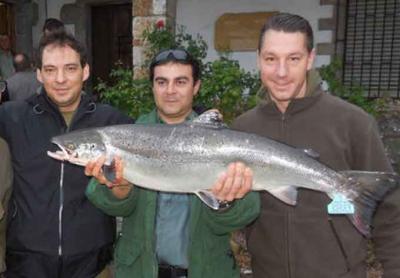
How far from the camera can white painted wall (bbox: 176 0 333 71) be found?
28.6ft

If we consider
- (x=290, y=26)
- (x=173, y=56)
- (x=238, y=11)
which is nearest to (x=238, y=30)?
(x=238, y=11)

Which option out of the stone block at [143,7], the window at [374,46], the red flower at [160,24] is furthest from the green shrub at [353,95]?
the stone block at [143,7]

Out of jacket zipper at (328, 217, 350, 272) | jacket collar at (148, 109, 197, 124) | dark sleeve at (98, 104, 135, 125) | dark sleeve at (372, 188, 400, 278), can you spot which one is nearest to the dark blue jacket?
dark sleeve at (98, 104, 135, 125)

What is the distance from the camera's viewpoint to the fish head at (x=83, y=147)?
2.88 metres

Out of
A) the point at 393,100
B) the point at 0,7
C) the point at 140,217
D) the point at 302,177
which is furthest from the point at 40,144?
the point at 0,7

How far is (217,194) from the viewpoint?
2.83 metres

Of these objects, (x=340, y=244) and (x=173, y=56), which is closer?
(x=340, y=244)

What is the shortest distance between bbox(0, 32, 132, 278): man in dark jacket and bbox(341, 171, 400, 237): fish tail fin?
1635mm

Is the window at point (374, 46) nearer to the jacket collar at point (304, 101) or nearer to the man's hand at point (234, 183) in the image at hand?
the jacket collar at point (304, 101)

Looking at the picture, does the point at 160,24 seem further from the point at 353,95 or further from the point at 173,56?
the point at 173,56

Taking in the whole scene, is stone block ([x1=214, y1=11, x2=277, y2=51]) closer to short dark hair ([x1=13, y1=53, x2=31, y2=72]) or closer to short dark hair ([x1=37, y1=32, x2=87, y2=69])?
short dark hair ([x1=13, y1=53, x2=31, y2=72])

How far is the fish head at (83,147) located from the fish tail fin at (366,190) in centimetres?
143

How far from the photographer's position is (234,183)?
274 cm

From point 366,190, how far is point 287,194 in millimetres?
432
